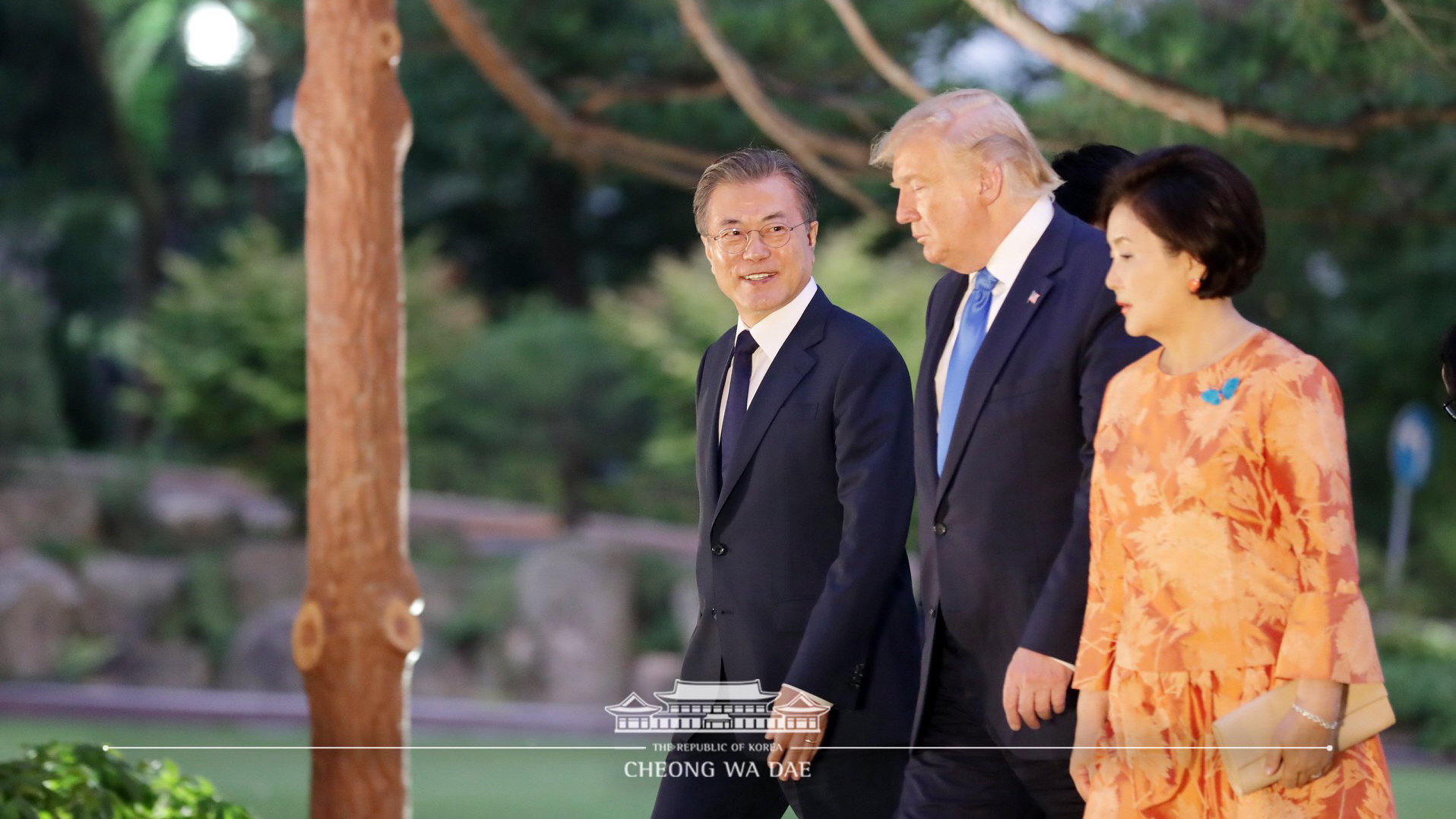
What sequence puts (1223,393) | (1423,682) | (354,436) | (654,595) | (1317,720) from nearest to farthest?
(1317,720) < (1223,393) < (354,436) < (1423,682) < (654,595)

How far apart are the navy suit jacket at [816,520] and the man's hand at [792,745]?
37 millimetres

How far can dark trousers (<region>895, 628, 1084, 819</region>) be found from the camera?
8.78 ft

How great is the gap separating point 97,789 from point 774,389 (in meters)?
2.07

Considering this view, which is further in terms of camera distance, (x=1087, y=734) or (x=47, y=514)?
(x=47, y=514)

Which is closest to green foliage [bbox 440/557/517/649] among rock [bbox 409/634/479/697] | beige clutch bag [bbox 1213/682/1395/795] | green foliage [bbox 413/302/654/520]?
rock [bbox 409/634/479/697]

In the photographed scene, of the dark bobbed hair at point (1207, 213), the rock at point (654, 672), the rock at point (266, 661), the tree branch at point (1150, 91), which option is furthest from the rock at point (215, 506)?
the dark bobbed hair at point (1207, 213)

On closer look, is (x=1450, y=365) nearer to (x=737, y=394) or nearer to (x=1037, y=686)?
(x=1037, y=686)

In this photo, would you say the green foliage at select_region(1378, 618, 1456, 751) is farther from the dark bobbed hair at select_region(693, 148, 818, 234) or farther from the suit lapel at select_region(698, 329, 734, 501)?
the dark bobbed hair at select_region(693, 148, 818, 234)

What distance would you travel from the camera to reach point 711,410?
322 cm

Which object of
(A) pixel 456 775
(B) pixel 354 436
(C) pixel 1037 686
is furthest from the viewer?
(A) pixel 456 775

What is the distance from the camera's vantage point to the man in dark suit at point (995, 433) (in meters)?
2.68

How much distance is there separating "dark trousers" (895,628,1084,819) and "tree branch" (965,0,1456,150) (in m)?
2.46

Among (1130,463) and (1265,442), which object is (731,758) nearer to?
(1130,463)

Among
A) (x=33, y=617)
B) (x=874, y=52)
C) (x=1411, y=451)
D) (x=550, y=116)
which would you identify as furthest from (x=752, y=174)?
(x=1411, y=451)
